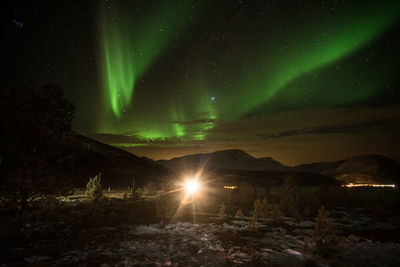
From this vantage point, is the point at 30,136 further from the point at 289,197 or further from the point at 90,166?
the point at 90,166

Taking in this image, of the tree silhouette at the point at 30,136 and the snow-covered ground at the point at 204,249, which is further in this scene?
the tree silhouette at the point at 30,136

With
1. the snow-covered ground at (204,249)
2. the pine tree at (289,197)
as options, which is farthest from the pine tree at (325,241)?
the pine tree at (289,197)

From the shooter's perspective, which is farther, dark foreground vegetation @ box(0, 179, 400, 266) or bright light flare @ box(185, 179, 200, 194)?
bright light flare @ box(185, 179, 200, 194)

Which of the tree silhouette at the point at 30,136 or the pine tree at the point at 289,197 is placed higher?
the tree silhouette at the point at 30,136

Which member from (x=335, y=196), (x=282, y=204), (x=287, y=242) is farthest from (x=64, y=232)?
(x=335, y=196)

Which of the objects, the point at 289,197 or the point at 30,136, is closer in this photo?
the point at 30,136

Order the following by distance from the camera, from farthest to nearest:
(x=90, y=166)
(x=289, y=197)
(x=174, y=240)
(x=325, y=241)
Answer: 1. (x=90, y=166)
2. (x=289, y=197)
3. (x=174, y=240)
4. (x=325, y=241)

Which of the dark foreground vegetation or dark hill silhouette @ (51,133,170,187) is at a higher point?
dark hill silhouette @ (51,133,170,187)

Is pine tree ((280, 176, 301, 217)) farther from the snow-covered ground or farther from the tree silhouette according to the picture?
the tree silhouette

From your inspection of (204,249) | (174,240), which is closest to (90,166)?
(174,240)

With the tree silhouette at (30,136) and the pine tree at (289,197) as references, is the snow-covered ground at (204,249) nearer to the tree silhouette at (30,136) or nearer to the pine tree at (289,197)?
the tree silhouette at (30,136)

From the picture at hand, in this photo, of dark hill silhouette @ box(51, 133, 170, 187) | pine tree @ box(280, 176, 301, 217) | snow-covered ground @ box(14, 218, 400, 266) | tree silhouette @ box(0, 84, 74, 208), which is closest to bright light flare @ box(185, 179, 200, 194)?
dark hill silhouette @ box(51, 133, 170, 187)

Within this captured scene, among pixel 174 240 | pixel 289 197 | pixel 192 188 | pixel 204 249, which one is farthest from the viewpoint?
pixel 192 188

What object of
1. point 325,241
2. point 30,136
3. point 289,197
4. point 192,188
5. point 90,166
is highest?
point 90,166
